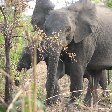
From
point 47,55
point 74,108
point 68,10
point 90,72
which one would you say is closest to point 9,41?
point 74,108

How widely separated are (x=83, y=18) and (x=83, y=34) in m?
0.42

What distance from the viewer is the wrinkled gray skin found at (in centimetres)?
762

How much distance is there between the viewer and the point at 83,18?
8.28 m

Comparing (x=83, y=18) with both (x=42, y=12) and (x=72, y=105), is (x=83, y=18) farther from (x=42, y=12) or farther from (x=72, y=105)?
(x=72, y=105)

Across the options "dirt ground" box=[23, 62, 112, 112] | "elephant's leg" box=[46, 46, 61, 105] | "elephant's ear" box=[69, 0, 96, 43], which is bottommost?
"dirt ground" box=[23, 62, 112, 112]

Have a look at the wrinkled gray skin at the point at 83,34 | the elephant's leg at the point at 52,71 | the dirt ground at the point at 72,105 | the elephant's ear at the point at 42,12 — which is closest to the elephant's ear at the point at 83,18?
the wrinkled gray skin at the point at 83,34

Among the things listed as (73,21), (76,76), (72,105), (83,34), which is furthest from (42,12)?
(72,105)

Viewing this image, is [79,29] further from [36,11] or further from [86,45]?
[36,11]

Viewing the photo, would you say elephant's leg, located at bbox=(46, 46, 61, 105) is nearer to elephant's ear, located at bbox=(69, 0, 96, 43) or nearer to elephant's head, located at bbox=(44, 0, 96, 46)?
elephant's head, located at bbox=(44, 0, 96, 46)

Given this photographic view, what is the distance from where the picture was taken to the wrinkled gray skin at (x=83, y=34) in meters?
7.62

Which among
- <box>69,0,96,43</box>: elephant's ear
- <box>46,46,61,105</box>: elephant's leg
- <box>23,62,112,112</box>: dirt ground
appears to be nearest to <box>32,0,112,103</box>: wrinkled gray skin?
<box>69,0,96,43</box>: elephant's ear

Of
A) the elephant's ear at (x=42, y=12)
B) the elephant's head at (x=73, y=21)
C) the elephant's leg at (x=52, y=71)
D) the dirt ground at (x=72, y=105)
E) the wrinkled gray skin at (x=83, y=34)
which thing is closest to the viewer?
the dirt ground at (x=72, y=105)

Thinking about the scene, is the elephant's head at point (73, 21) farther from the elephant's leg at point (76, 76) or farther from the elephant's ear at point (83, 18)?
the elephant's leg at point (76, 76)

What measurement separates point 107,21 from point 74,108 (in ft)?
9.92
